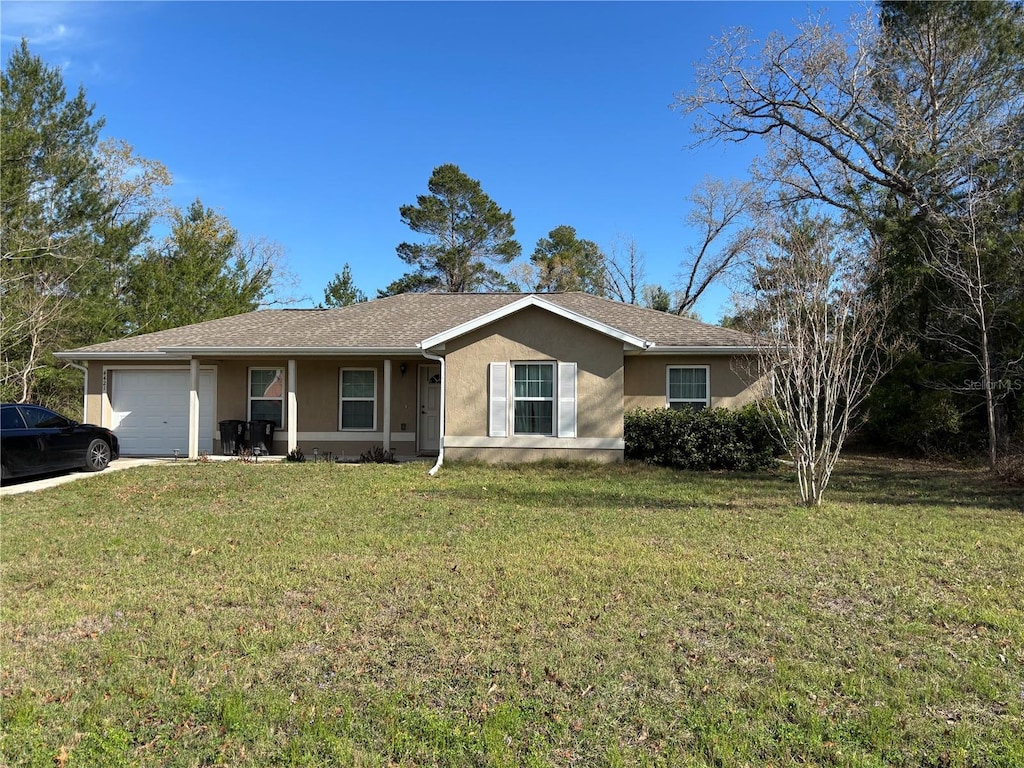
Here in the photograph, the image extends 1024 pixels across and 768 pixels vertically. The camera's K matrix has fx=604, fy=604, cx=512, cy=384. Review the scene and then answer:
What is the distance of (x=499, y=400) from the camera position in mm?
13414

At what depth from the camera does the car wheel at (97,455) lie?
40.3ft

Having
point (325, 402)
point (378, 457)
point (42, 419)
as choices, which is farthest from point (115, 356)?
point (378, 457)

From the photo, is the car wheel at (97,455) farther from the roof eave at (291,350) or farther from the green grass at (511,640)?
the green grass at (511,640)

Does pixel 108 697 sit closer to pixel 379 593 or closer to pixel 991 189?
pixel 379 593

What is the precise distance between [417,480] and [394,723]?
8.38m

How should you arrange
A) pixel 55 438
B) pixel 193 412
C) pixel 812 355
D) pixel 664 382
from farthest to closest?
1. pixel 664 382
2. pixel 193 412
3. pixel 55 438
4. pixel 812 355

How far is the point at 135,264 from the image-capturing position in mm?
26172

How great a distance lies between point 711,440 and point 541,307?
15.5 ft

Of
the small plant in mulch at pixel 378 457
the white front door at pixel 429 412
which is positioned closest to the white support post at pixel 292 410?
the small plant in mulch at pixel 378 457

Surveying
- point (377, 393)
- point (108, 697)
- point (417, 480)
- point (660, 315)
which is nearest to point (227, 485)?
point (417, 480)

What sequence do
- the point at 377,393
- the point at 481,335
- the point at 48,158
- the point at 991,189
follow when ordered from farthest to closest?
the point at 48,158 → the point at 377,393 → the point at 991,189 → the point at 481,335

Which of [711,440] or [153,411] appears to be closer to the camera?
[711,440]

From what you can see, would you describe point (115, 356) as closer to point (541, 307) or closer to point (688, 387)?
point (541, 307)

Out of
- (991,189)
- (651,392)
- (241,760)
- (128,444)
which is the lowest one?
(241,760)
